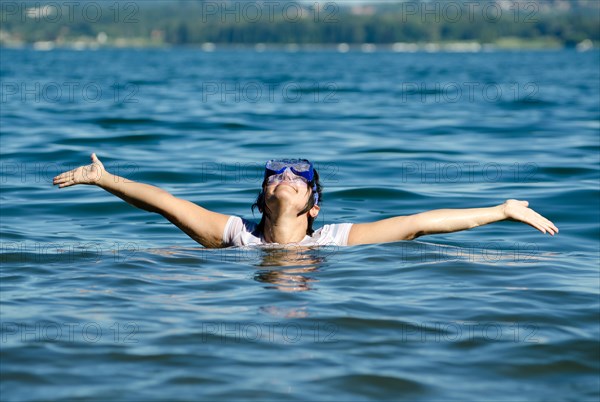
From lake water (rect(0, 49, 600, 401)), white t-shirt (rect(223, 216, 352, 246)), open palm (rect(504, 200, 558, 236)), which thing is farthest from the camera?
white t-shirt (rect(223, 216, 352, 246))

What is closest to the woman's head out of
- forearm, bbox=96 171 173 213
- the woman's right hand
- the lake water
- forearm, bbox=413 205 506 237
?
the lake water

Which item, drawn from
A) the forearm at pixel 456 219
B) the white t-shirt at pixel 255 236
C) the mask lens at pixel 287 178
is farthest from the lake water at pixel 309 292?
the mask lens at pixel 287 178

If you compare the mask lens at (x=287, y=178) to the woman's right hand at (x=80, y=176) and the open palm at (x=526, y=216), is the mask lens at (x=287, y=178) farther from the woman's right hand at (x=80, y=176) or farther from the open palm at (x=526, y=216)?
the open palm at (x=526, y=216)

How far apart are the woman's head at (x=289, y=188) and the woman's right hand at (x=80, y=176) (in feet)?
4.81

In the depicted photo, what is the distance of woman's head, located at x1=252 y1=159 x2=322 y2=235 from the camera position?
7.82m

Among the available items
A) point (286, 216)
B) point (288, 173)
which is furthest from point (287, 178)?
point (286, 216)

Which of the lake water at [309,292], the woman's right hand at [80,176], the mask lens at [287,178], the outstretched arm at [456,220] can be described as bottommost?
the lake water at [309,292]

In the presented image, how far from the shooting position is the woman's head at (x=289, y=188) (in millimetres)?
7824

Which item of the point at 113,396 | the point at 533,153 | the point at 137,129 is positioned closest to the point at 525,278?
the point at 113,396

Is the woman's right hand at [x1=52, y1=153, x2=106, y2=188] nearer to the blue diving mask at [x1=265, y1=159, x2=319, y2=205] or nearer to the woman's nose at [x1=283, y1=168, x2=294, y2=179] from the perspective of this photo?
the blue diving mask at [x1=265, y1=159, x2=319, y2=205]

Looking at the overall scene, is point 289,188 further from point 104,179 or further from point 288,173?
point 104,179

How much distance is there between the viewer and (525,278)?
765cm

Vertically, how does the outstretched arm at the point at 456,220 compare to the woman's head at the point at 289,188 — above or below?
below

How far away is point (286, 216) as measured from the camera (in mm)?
7984
